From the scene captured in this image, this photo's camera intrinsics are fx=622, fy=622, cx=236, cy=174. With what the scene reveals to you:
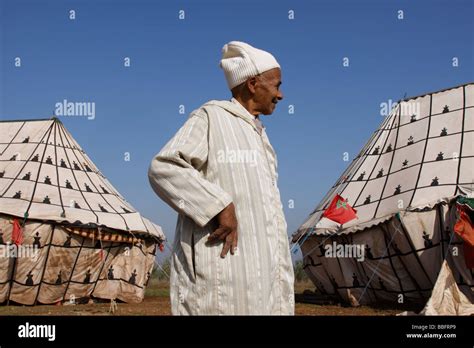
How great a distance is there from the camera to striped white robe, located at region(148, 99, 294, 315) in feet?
6.70

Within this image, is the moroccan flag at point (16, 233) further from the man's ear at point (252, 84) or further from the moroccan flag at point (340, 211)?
the man's ear at point (252, 84)

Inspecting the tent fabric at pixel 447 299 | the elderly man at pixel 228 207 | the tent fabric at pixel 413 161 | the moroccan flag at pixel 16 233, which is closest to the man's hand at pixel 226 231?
the elderly man at pixel 228 207

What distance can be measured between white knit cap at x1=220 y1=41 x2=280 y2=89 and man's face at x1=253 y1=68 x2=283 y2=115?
0.08ft

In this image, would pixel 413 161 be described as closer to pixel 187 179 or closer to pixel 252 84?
pixel 252 84

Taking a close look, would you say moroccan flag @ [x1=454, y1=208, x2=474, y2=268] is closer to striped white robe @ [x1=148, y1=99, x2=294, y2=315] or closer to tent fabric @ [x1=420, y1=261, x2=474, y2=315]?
tent fabric @ [x1=420, y1=261, x2=474, y2=315]

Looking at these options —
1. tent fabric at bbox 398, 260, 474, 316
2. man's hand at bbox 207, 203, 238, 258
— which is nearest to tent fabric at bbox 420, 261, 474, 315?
tent fabric at bbox 398, 260, 474, 316

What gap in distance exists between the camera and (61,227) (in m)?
11.6

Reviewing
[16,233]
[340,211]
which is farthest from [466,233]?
[16,233]

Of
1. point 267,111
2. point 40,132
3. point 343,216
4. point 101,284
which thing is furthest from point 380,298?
point 267,111

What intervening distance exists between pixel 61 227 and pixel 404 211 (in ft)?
20.3

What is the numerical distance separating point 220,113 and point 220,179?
250mm

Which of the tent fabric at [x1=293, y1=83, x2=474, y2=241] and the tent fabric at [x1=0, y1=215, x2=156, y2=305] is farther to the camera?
the tent fabric at [x1=0, y1=215, x2=156, y2=305]

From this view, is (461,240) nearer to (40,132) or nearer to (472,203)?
(472,203)

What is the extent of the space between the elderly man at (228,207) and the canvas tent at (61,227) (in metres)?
9.68
